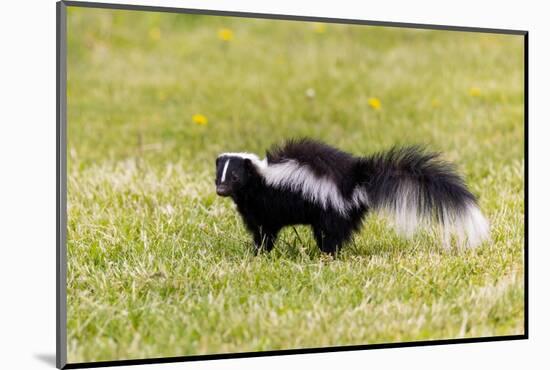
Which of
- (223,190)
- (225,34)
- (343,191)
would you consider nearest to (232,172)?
(223,190)

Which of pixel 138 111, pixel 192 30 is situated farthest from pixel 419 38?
pixel 138 111

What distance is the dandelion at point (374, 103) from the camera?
9.87m

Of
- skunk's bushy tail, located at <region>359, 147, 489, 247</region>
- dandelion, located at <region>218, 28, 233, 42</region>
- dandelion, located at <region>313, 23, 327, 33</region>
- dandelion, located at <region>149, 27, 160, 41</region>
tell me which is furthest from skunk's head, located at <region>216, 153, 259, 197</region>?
dandelion, located at <region>313, 23, 327, 33</region>

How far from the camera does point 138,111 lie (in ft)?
33.0

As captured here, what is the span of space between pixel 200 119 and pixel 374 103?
78.1 inches

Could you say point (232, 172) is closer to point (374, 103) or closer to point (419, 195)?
point (419, 195)

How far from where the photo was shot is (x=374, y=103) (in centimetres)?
988

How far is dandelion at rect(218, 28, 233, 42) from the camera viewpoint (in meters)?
11.1

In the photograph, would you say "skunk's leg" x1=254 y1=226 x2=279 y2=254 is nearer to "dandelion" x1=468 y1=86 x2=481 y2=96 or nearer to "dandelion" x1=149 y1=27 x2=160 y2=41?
"dandelion" x1=468 y1=86 x2=481 y2=96

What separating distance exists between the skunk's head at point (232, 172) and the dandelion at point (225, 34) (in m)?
5.41

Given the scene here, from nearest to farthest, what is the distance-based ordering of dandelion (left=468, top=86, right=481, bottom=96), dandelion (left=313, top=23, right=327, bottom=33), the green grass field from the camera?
1. the green grass field
2. dandelion (left=468, top=86, right=481, bottom=96)
3. dandelion (left=313, top=23, right=327, bottom=33)

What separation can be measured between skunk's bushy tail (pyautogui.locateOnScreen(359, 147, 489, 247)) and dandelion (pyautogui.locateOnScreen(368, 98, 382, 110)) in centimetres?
396

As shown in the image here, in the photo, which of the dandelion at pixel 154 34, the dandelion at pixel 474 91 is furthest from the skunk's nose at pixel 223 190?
the dandelion at pixel 154 34

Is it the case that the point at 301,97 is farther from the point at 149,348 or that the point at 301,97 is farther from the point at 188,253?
the point at 149,348
